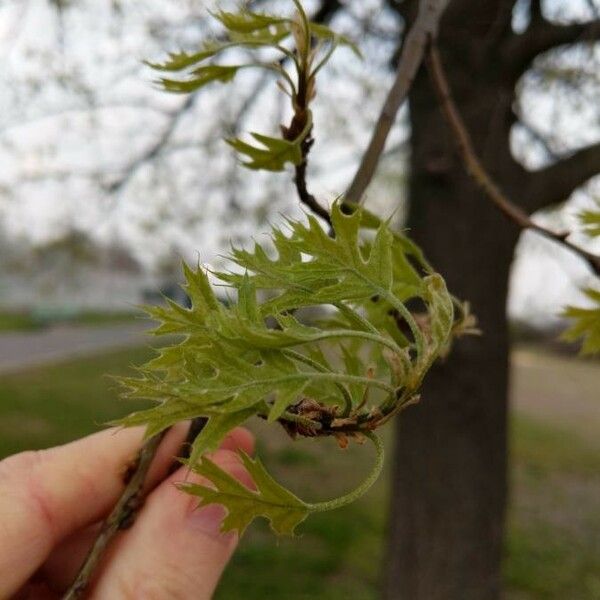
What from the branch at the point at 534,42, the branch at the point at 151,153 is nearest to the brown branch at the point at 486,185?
the branch at the point at 534,42

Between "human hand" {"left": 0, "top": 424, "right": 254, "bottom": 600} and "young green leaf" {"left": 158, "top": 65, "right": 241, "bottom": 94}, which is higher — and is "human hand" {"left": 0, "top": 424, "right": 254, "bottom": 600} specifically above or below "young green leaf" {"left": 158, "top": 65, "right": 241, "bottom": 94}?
below

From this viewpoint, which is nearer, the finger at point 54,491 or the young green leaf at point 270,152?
the young green leaf at point 270,152

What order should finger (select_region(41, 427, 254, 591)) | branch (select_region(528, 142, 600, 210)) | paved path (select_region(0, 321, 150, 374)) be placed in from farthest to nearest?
paved path (select_region(0, 321, 150, 374)) → branch (select_region(528, 142, 600, 210)) → finger (select_region(41, 427, 254, 591))

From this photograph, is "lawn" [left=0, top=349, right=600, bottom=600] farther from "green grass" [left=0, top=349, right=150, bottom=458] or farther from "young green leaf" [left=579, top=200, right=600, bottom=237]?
"young green leaf" [left=579, top=200, right=600, bottom=237]

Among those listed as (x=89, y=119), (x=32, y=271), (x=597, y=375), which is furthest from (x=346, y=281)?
(x=597, y=375)

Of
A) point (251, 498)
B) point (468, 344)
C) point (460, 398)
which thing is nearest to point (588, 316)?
point (251, 498)

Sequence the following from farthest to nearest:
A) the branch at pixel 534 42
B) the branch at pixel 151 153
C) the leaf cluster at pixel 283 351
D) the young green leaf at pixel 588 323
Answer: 1. the branch at pixel 151 153
2. the branch at pixel 534 42
3. the young green leaf at pixel 588 323
4. the leaf cluster at pixel 283 351

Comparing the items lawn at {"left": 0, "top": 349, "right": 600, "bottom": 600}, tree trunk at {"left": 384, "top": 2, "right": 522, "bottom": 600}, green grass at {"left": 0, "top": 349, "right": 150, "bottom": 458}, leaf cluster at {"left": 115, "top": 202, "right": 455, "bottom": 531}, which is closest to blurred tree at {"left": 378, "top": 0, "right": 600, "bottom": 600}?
tree trunk at {"left": 384, "top": 2, "right": 522, "bottom": 600}

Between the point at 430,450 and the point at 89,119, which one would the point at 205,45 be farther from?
the point at 89,119

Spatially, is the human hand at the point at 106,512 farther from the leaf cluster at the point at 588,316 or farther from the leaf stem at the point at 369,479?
the leaf cluster at the point at 588,316
